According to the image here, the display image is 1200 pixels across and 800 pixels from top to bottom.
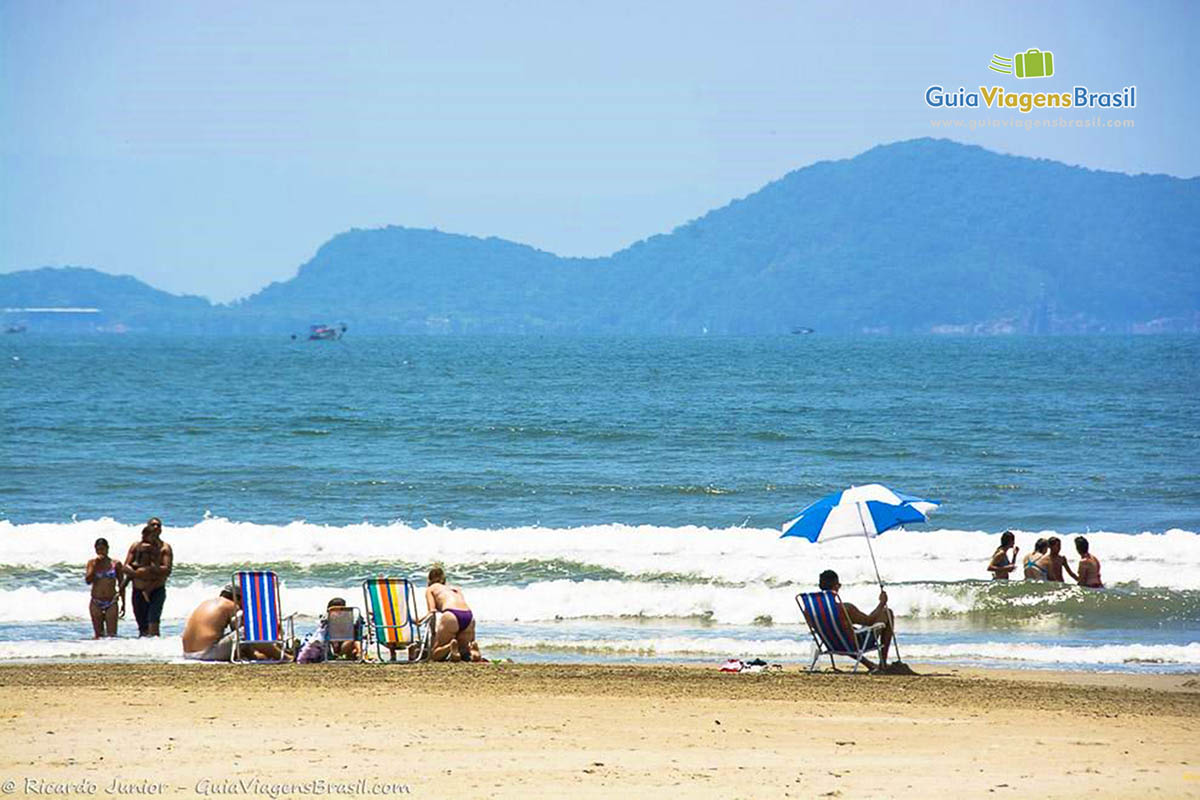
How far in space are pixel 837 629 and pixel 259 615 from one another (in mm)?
4985

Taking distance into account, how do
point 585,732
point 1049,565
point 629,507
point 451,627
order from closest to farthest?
1. point 585,732
2. point 451,627
3. point 1049,565
4. point 629,507

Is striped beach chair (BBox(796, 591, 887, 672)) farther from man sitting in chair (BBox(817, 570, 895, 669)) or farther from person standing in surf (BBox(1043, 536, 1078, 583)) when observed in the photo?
person standing in surf (BBox(1043, 536, 1078, 583))

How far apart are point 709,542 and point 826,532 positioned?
9.49 meters

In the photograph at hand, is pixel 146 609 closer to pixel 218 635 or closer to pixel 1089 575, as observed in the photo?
pixel 218 635

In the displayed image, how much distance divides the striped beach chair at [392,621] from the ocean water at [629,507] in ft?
4.41

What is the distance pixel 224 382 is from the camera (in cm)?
6838

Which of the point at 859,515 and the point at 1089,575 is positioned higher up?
the point at 859,515

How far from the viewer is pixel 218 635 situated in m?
12.3

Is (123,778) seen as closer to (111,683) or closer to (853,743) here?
(111,683)

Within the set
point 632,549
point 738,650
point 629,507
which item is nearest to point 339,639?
point 738,650

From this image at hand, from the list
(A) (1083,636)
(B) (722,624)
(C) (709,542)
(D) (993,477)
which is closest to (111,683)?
(B) (722,624)

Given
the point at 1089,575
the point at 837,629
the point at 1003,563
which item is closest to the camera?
the point at 837,629

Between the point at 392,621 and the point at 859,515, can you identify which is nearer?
the point at 859,515

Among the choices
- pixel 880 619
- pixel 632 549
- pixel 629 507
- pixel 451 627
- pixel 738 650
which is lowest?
pixel 738 650
